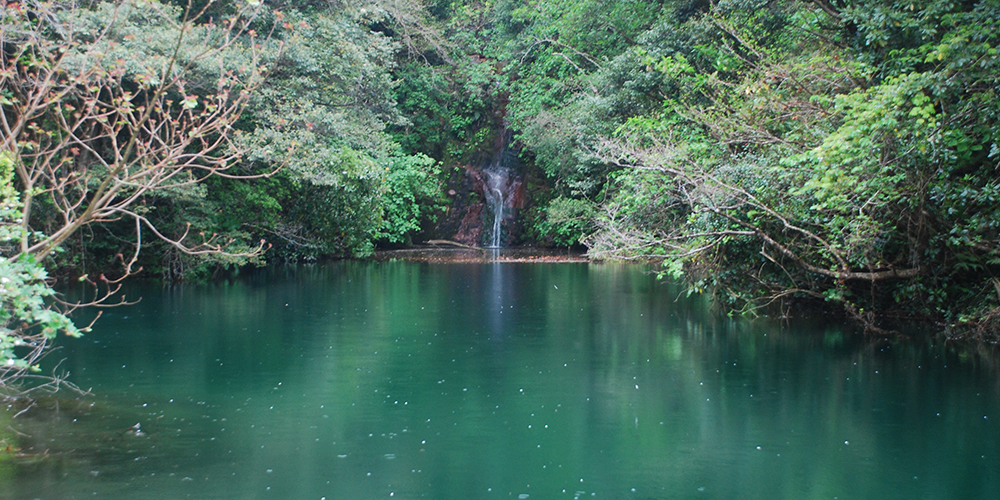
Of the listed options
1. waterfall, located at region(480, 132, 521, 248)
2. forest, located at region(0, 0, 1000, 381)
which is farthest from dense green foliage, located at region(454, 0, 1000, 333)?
waterfall, located at region(480, 132, 521, 248)

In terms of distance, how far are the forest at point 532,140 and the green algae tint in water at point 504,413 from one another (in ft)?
2.84

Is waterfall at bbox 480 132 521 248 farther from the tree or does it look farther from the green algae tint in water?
the green algae tint in water

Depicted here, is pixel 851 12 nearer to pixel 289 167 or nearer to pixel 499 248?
pixel 289 167

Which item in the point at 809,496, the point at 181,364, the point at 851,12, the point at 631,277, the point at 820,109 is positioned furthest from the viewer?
the point at 631,277

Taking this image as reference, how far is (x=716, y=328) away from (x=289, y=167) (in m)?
9.39

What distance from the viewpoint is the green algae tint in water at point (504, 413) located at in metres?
4.92

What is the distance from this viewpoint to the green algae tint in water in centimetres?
492

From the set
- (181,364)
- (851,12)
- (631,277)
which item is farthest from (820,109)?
(631,277)

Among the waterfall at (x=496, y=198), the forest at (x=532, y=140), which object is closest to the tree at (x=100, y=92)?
the forest at (x=532, y=140)

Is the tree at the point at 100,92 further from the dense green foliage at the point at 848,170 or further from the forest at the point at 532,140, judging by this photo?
the dense green foliage at the point at 848,170

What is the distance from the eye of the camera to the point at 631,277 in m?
18.9

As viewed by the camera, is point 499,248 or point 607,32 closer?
point 607,32

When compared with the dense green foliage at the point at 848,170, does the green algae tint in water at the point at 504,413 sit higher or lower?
lower

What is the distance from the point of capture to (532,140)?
2442cm
